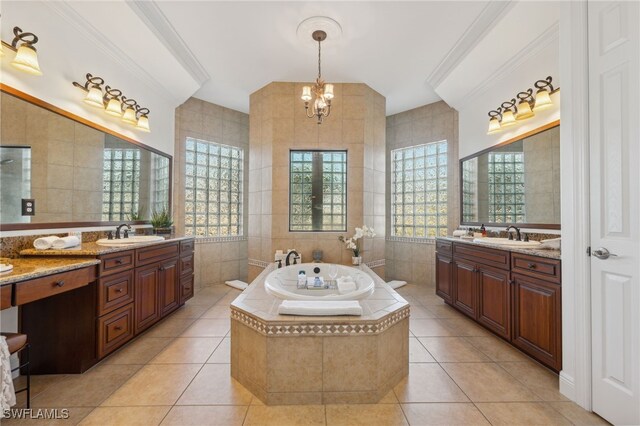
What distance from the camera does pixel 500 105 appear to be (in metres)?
3.24

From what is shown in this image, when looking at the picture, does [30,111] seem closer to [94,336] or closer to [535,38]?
[94,336]

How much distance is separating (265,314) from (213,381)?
0.68 m

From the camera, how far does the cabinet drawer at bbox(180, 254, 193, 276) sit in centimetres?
330

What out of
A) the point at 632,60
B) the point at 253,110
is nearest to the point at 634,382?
the point at 632,60

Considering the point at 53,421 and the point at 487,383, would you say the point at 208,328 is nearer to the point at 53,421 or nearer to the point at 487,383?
the point at 53,421

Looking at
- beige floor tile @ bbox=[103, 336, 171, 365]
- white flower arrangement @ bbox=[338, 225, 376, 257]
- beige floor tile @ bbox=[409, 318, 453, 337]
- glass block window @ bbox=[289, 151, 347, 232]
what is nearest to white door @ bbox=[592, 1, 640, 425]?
beige floor tile @ bbox=[409, 318, 453, 337]

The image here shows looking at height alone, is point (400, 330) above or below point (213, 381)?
above

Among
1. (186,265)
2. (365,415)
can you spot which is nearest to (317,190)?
(186,265)

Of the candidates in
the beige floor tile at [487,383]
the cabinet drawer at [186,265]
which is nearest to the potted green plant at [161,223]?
the cabinet drawer at [186,265]

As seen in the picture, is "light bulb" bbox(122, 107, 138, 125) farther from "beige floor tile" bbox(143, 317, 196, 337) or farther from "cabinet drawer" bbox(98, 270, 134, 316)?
"beige floor tile" bbox(143, 317, 196, 337)

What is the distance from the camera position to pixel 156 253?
278 centimetres

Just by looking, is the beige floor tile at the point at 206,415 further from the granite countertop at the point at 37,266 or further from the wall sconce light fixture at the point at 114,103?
the wall sconce light fixture at the point at 114,103

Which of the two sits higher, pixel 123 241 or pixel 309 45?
pixel 309 45

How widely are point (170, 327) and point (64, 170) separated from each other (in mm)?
1729
